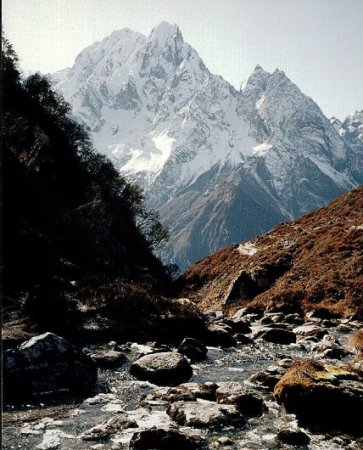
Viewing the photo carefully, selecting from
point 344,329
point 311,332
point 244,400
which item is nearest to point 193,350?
point 244,400

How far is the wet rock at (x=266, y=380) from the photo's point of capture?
16125 mm

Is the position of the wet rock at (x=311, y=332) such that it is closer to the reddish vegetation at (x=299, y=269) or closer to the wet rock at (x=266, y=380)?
the reddish vegetation at (x=299, y=269)

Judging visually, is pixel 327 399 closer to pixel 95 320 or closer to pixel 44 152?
pixel 95 320

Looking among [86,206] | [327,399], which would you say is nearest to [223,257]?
[86,206]

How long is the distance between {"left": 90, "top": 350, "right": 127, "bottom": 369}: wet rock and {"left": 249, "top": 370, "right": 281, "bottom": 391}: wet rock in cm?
563

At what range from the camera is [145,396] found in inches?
573

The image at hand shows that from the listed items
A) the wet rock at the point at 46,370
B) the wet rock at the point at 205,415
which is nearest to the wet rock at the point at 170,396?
the wet rock at the point at 205,415

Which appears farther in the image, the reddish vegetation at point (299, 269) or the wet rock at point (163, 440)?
the reddish vegetation at point (299, 269)

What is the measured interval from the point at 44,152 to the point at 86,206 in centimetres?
976

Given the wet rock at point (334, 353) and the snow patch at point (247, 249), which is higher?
the snow patch at point (247, 249)

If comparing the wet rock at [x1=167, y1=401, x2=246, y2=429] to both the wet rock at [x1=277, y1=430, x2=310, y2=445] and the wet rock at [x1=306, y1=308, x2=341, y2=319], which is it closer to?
the wet rock at [x1=277, y1=430, x2=310, y2=445]

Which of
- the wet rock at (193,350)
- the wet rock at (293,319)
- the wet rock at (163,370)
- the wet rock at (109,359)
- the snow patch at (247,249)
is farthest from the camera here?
the snow patch at (247,249)

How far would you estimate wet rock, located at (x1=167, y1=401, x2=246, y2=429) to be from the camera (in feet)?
39.4

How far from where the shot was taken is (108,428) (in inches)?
458
